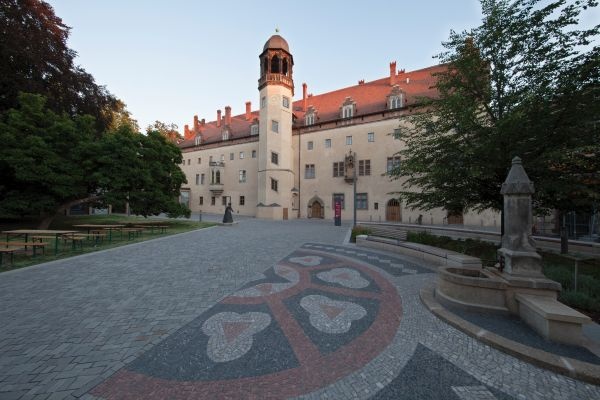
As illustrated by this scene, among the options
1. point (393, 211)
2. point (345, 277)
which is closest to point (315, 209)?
point (393, 211)

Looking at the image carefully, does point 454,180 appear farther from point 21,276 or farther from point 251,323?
point 21,276

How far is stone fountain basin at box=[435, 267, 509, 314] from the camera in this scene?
4.26 m

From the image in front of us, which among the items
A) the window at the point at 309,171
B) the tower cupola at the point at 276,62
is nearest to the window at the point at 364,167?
the window at the point at 309,171

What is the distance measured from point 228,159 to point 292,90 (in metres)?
15.6

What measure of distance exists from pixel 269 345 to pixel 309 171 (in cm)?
3131

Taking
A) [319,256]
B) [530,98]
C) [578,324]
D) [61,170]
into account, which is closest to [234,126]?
[61,170]

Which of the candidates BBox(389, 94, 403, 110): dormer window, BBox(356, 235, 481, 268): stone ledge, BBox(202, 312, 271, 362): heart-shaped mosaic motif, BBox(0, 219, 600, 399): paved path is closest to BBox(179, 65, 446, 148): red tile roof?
BBox(389, 94, 403, 110): dormer window

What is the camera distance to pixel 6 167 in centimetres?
1263

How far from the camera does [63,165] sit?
505 inches

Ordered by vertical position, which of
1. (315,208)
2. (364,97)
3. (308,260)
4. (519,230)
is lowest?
(308,260)

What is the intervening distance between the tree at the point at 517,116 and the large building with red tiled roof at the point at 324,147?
1837 cm

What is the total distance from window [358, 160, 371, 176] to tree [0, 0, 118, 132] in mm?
26918

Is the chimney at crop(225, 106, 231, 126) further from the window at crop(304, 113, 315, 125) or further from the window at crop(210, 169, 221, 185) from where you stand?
the window at crop(304, 113, 315, 125)

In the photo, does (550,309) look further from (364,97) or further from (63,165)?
(364,97)
